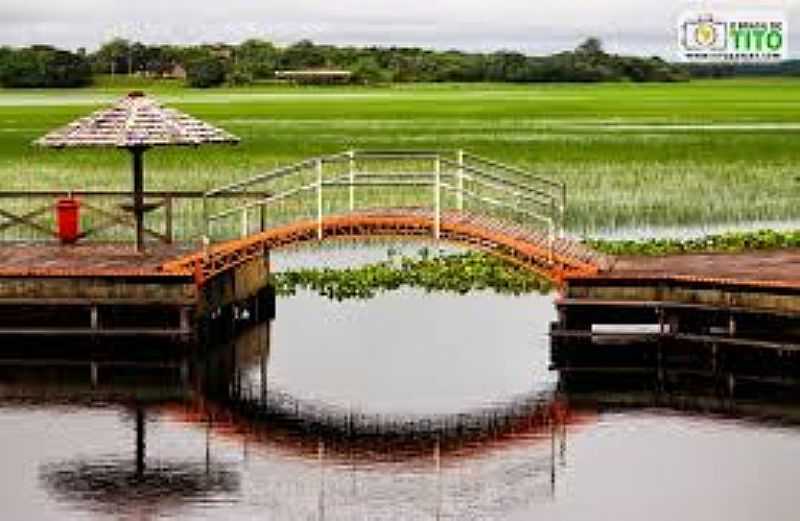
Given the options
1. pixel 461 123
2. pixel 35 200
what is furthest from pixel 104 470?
pixel 461 123

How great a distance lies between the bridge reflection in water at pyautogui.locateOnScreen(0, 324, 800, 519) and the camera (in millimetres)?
24125

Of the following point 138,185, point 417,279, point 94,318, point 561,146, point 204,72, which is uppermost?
point 138,185

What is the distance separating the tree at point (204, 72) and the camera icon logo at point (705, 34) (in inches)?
4183

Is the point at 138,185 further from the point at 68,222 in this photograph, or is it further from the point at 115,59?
the point at 115,59

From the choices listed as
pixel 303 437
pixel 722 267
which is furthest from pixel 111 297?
pixel 722 267

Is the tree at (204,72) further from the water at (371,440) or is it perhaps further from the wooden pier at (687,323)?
the wooden pier at (687,323)

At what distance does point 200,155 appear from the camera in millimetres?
71375

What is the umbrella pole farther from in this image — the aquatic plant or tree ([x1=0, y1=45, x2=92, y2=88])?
tree ([x1=0, y1=45, x2=92, y2=88])

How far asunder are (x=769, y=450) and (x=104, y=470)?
344 inches

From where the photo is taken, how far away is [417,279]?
→ 40.2m

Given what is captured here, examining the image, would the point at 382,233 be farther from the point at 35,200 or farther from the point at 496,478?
the point at 35,200

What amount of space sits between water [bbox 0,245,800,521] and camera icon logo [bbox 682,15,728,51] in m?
45.5

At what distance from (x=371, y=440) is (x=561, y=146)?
164 ft

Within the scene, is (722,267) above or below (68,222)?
below
